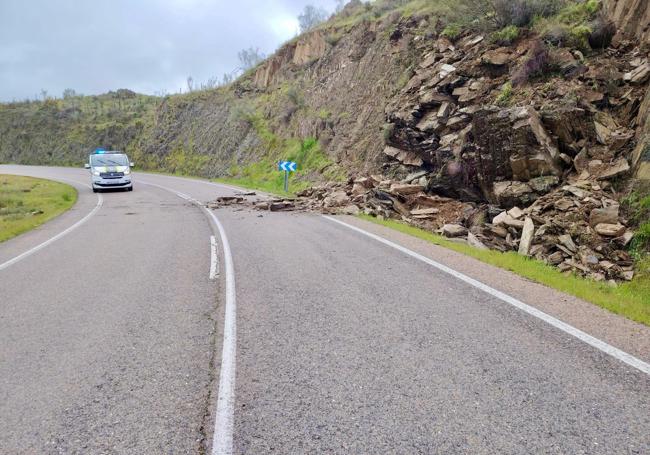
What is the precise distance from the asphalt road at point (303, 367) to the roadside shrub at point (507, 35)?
12.3m

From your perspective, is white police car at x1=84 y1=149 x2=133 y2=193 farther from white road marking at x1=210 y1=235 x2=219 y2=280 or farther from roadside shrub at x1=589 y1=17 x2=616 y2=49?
roadside shrub at x1=589 y1=17 x2=616 y2=49

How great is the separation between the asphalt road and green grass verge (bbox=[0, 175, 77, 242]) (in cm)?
744

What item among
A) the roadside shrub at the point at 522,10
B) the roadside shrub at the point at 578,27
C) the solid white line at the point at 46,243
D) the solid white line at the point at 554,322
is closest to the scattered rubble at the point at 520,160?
the roadside shrub at the point at 578,27

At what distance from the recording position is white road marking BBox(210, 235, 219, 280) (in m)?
7.27

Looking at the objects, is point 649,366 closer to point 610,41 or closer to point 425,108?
point 610,41

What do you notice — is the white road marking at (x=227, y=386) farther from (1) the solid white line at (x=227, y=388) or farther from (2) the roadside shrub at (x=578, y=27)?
(2) the roadside shrub at (x=578, y=27)

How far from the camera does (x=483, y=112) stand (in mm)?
12578

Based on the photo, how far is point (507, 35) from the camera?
15.6 meters

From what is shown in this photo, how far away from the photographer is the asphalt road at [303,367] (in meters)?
2.99

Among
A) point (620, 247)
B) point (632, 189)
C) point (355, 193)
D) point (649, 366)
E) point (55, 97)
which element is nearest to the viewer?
point (649, 366)

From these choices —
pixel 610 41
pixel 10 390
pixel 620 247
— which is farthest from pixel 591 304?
pixel 610 41

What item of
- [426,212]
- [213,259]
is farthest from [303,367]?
[426,212]

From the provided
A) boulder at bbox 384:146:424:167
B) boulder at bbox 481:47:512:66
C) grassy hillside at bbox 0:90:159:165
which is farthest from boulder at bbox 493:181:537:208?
grassy hillside at bbox 0:90:159:165

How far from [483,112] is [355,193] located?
5.81 meters
